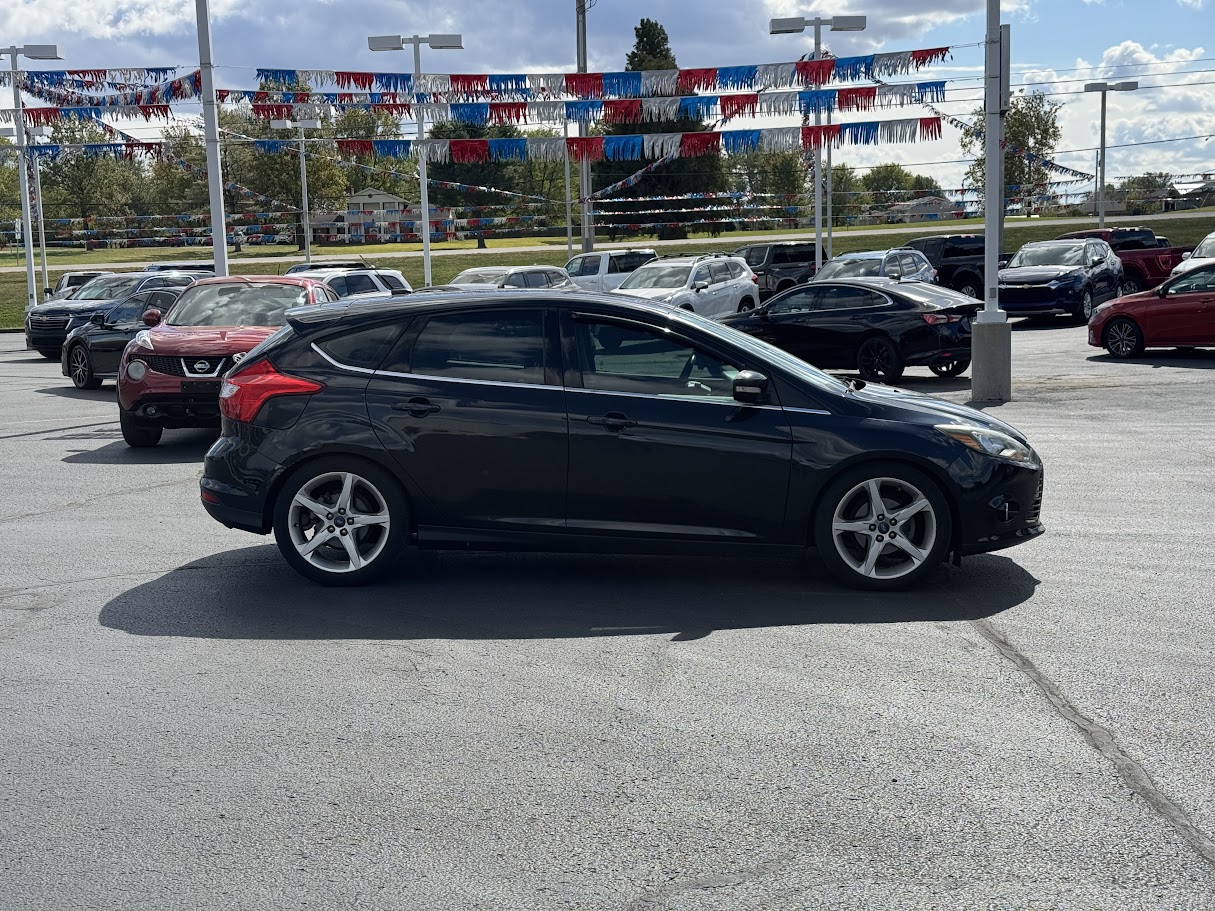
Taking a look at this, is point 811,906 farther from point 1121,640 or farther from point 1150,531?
point 1150,531

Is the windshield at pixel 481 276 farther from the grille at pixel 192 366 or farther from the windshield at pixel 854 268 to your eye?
the grille at pixel 192 366

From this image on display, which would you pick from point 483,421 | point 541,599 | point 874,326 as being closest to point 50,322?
point 874,326

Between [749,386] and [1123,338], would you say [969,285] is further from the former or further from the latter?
[749,386]

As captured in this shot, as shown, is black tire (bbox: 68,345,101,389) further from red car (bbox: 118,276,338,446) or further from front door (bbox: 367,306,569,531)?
front door (bbox: 367,306,569,531)

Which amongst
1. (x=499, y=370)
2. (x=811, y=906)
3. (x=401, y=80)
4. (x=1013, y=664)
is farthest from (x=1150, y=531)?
(x=401, y=80)

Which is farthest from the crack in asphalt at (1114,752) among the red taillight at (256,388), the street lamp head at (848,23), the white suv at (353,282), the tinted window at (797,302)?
the street lamp head at (848,23)

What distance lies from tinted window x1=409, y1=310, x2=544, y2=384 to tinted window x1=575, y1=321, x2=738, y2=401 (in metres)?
0.26

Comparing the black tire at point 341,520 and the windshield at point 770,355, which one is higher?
the windshield at point 770,355

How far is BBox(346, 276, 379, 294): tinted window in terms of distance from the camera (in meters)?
23.0

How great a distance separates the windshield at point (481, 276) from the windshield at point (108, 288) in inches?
294

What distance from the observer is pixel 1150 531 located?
873 cm

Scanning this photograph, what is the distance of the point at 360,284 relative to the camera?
23.3m

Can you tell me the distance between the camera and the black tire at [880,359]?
729 inches

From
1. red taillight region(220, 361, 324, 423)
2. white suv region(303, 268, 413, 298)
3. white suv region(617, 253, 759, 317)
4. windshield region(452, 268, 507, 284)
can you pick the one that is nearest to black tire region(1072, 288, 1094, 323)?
white suv region(617, 253, 759, 317)
